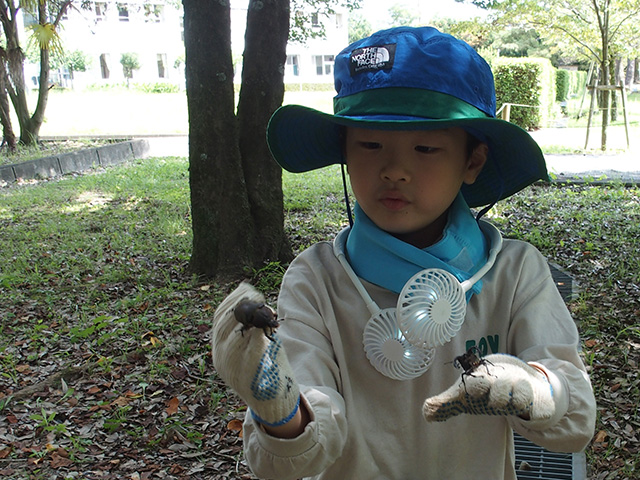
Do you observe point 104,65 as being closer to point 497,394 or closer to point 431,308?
point 431,308

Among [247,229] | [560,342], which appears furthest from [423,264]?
[247,229]

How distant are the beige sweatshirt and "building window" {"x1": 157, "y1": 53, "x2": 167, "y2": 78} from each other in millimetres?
40732

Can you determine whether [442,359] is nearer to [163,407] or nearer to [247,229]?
[163,407]

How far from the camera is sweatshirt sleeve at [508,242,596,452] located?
4.31ft

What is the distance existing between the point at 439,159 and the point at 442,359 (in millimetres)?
490

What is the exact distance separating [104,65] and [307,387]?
141ft

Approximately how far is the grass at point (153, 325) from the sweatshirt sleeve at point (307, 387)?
5.24 feet

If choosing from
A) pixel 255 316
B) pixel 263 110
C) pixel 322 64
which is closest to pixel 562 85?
pixel 263 110

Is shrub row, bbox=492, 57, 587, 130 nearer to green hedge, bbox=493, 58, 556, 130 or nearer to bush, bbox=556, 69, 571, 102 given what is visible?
green hedge, bbox=493, 58, 556, 130

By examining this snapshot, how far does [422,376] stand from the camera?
1517 millimetres

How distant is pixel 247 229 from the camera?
492 centimetres

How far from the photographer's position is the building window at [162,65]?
3947 centimetres

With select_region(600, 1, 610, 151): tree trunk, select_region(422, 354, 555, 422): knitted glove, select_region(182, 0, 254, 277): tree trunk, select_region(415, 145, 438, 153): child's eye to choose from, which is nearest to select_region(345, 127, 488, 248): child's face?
select_region(415, 145, 438, 153): child's eye

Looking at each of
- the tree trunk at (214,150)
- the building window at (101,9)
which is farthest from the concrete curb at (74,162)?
the tree trunk at (214,150)
